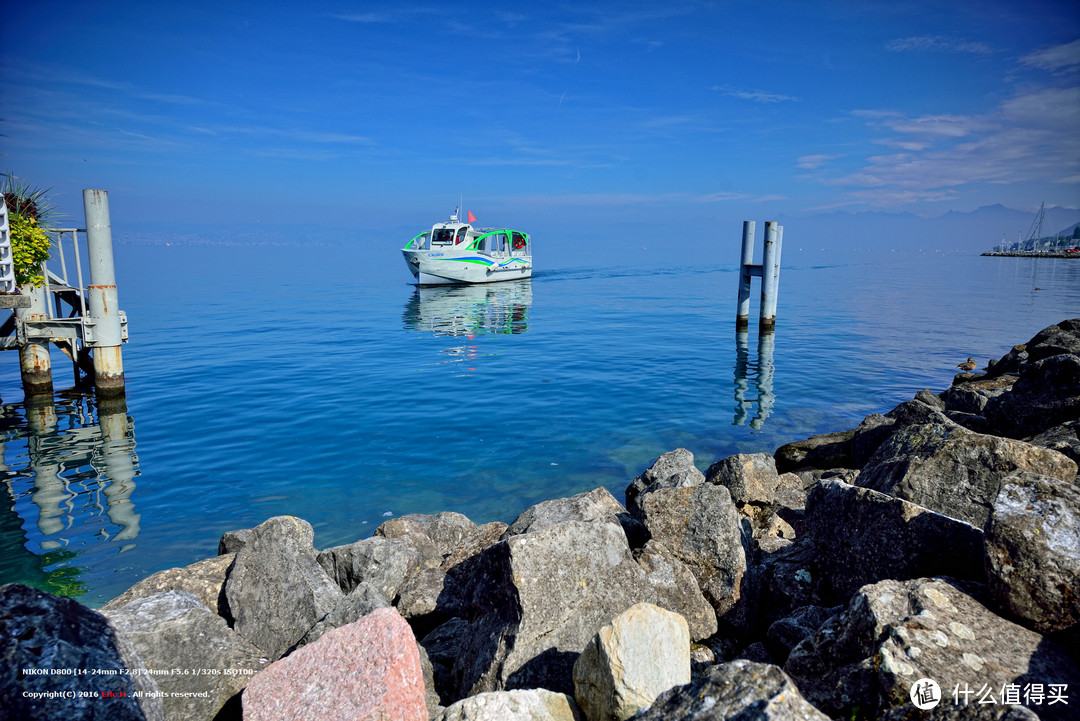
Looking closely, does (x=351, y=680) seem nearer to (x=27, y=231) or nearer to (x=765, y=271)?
(x=27, y=231)

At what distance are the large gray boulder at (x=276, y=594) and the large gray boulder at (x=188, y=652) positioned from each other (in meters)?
0.41

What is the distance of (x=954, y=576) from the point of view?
12.2 ft

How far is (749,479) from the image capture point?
7.50 metres

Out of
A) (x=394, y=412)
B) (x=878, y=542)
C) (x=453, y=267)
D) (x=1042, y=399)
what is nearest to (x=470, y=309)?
(x=453, y=267)

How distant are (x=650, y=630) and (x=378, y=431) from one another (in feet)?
36.8

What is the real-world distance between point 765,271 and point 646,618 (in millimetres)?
23332

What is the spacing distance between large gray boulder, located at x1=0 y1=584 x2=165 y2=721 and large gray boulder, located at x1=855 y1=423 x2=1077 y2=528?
16.8 ft

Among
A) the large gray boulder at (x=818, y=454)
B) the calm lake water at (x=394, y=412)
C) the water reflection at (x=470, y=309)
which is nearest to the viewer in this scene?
the calm lake water at (x=394, y=412)

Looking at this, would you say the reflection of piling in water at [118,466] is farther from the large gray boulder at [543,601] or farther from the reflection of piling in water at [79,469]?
the large gray boulder at [543,601]

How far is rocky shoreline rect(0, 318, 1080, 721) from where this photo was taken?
8.90 feet

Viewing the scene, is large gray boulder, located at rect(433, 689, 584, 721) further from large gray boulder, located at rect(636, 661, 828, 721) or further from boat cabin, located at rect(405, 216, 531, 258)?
boat cabin, located at rect(405, 216, 531, 258)

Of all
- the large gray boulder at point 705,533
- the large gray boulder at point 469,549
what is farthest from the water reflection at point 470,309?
the large gray boulder at point 705,533

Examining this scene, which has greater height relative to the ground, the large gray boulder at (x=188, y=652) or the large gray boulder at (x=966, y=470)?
the large gray boulder at (x=966, y=470)

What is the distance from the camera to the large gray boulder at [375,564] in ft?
19.5
